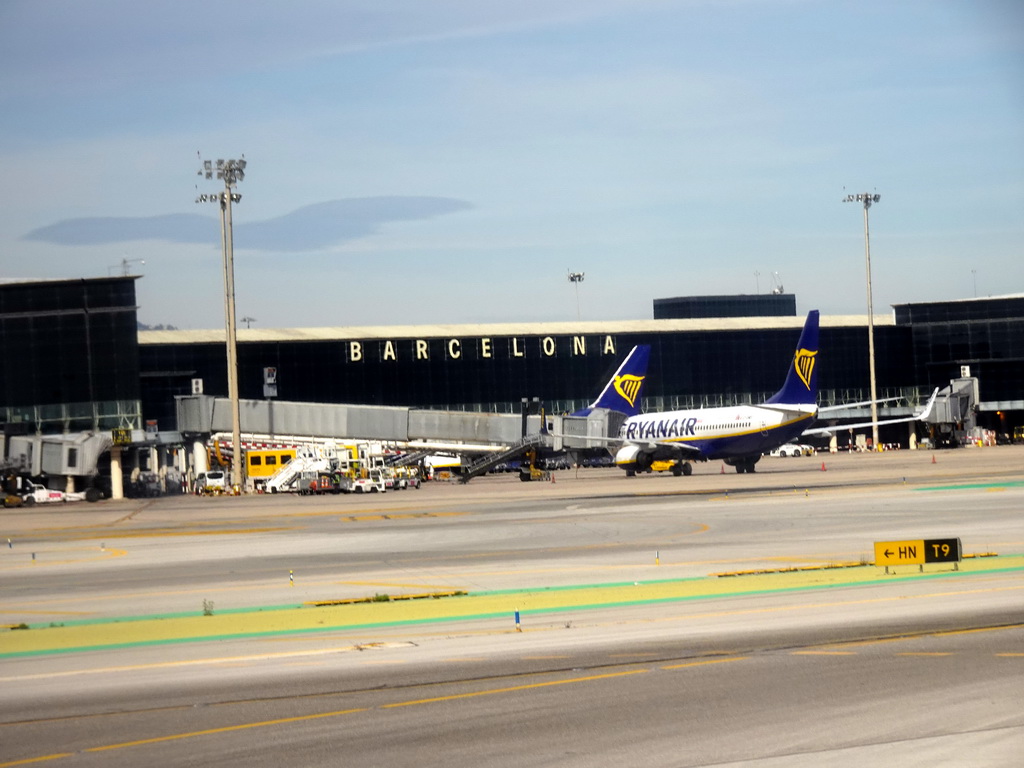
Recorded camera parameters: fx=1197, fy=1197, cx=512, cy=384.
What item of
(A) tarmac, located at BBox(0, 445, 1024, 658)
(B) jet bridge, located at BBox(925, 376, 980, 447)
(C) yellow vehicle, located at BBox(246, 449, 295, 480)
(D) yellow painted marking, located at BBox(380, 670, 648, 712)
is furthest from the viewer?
(B) jet bridge, located at BBox(925, 376, 980, 447)

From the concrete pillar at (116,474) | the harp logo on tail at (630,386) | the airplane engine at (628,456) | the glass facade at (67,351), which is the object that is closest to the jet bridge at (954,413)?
the harp logo on tail at (630,386)

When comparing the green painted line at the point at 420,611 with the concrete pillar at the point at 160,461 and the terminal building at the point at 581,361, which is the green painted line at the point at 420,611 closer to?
the concrete pillar at the point at 160,461

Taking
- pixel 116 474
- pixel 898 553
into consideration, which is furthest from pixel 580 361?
pixel 898 553

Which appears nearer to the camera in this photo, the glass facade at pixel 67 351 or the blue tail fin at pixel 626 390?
the glass facade at pixel 67 351

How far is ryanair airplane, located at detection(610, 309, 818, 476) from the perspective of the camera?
78438 millimetres

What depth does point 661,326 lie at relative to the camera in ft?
484

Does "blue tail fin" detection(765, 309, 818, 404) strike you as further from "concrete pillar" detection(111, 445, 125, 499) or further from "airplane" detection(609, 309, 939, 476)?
"concrete pillar" detection(111, 445, 125, 499)

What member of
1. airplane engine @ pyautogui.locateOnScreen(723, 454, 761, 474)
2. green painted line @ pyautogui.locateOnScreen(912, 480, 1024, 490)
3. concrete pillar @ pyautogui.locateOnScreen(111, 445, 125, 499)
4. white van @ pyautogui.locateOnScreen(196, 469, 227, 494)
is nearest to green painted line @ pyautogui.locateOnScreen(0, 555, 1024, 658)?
green painted line @ pyautogui.locateOnScreen(912, 480, 1024, 490)

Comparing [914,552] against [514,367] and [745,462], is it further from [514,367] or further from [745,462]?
[514,367]

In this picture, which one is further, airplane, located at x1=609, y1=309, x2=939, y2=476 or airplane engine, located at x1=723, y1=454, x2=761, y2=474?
airplane engine, located at x1=723, y1=454, x2=761, y2=474

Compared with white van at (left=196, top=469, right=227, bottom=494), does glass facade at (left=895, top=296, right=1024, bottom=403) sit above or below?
above

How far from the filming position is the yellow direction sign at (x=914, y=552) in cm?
2672

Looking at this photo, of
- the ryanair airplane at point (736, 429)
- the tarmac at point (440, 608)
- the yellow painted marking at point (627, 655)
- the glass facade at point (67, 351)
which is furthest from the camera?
the glass facade at point (67, 351)

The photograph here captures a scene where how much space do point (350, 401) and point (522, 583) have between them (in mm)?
107183
